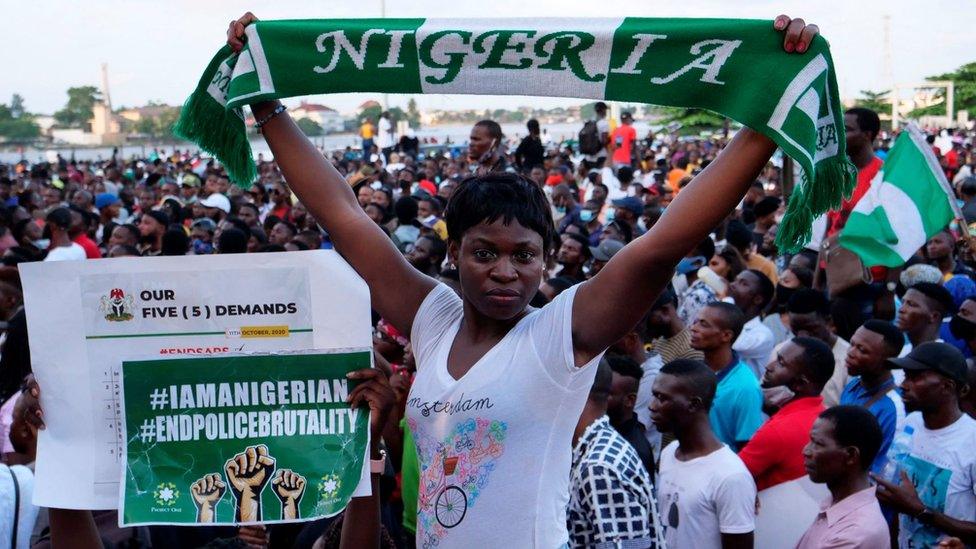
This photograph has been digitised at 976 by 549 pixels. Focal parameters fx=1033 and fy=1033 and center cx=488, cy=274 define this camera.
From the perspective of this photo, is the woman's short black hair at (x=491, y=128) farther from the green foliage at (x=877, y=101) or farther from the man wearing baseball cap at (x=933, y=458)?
the green foliage at (x=877, y=101)

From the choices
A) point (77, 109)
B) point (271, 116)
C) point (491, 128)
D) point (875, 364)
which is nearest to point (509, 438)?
point (271, 116)

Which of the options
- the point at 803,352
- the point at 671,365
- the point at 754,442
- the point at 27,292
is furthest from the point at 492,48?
the point at 803,352

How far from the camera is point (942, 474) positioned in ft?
13.6

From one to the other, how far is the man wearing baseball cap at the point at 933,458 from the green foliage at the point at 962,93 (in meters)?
42.1

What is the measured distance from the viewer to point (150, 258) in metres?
2.31

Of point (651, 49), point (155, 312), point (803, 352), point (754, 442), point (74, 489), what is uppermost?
point (651, 49)

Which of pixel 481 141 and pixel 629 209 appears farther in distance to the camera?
pixel 629 209

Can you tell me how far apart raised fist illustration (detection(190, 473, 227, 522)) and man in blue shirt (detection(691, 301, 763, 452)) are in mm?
2970

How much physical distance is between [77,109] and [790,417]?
60.0 m

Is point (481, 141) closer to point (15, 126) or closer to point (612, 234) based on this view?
point (612, 234)

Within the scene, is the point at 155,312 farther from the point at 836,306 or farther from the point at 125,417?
the point at 836,306

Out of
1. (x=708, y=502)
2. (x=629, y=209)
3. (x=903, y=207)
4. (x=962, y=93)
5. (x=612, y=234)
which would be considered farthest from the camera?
(x=962, y=93)

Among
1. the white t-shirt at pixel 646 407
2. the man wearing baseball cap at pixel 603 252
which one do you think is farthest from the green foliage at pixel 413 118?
the white t-shirt at pixel 646 407

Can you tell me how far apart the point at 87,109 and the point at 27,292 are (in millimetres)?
60077
